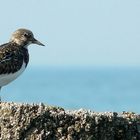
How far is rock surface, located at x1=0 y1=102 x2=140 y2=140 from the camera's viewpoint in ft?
22.6

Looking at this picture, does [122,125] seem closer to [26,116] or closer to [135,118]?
[135,118]

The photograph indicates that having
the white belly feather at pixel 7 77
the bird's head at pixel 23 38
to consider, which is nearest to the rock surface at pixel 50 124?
the white belly feather at pixel 7 77

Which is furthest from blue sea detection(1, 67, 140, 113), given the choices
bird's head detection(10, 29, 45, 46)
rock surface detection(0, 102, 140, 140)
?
rock surface detection(0, 102, 140, 140)

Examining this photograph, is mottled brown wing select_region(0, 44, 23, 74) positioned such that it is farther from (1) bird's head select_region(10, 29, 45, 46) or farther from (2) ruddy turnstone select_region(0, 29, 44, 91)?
(1) bird's head select_region(10, 29, 45, 46)

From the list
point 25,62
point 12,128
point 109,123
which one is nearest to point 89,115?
point 109,123

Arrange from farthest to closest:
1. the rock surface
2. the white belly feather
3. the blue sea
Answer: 1. the blue sea
2. the white belly feather
3. the rock surface

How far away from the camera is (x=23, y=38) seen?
13.9 metres

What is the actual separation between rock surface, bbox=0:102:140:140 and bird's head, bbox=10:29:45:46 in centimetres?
676

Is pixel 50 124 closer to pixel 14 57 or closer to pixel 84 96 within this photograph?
pixel 14 57

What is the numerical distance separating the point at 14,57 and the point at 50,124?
226 inches

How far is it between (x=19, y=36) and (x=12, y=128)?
6934 mm

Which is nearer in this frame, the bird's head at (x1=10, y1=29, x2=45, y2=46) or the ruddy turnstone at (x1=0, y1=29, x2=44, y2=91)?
the ruddy turnstone at (x1=0, y1=29, x2=44, y2=91)

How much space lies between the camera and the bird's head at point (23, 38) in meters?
13.8

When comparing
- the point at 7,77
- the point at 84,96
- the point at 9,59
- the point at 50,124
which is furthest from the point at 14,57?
the point at 84,96
